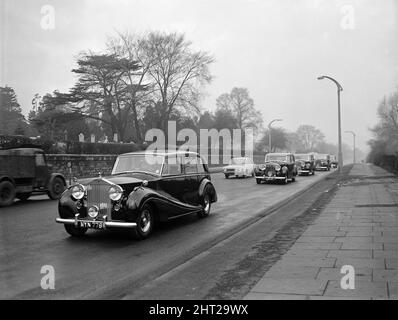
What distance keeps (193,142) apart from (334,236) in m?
57.6

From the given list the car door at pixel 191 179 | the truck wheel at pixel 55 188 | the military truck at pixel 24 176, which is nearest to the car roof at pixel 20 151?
the military truck at pixel 24 176

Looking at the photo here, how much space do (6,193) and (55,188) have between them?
8.54ft

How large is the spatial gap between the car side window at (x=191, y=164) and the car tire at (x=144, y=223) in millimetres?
2329

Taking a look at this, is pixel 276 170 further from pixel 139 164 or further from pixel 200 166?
pixel 139 164

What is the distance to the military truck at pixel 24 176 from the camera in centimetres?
1568

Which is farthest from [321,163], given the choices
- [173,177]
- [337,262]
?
[337,262]

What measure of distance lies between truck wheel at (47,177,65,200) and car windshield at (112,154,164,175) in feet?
26.9

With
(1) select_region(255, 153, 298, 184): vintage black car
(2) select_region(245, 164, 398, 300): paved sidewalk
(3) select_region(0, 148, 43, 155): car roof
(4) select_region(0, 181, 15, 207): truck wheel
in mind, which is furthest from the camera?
(1) select_region(255, 153, 298, 184): vintage black car

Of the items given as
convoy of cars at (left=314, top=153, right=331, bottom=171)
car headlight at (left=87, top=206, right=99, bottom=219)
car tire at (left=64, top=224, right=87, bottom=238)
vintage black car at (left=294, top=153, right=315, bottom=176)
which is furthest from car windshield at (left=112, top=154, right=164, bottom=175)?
convoy of cars at (left=314, top=153, right=331, bottom=171)

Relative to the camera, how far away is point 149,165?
10.3 metres

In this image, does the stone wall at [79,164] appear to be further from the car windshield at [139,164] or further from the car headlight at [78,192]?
the car headlight at [78,192]

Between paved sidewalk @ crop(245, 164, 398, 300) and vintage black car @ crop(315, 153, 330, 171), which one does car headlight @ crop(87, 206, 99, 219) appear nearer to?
paved sidewalk @ crop(245, 164, 398, 300)

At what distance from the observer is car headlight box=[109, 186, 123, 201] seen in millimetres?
8469
